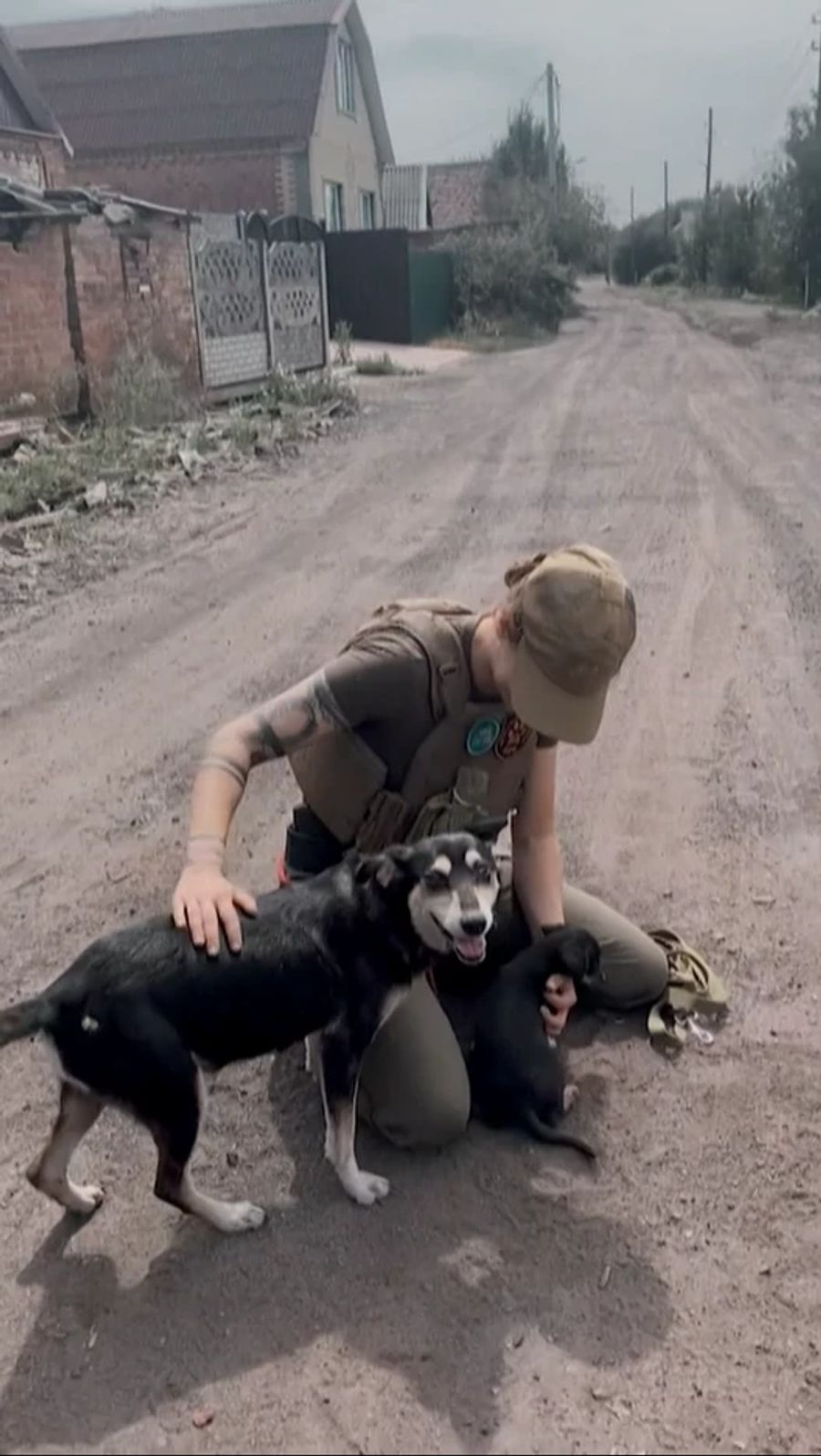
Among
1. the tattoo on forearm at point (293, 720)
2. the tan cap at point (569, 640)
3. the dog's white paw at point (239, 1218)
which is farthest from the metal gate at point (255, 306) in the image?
the dog's white paw at point (239, 1218)

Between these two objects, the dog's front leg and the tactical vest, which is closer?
the dog's front leg

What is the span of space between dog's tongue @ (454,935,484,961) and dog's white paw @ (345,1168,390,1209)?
0.71m

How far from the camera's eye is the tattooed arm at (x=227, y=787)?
2.89 m

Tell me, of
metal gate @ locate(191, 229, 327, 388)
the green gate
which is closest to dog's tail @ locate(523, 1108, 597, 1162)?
metal gate @ locate(191, 229, 327, 388)

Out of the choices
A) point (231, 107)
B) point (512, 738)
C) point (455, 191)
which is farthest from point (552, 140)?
point (512, 738)

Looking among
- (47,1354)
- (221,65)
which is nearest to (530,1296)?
(47,1354)

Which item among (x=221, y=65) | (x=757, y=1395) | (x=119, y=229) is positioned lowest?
(x=757, y=1395)

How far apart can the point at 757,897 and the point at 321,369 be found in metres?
16.2

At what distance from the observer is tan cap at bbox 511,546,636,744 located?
9.53 ft

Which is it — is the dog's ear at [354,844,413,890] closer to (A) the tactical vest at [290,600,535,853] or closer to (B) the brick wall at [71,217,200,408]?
(A) the tactical vest at [290,600,535,853]

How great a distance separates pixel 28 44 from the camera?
38.5 m

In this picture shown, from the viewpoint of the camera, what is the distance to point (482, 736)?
10.8 ft

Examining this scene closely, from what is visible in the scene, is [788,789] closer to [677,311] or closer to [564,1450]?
[564,1450]

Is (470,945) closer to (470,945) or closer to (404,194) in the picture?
(470,945)
